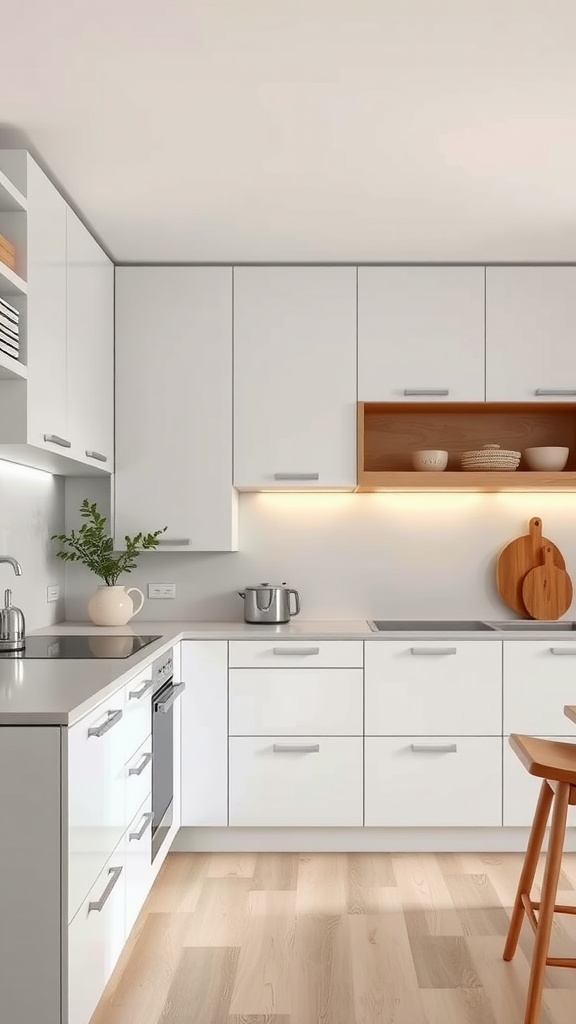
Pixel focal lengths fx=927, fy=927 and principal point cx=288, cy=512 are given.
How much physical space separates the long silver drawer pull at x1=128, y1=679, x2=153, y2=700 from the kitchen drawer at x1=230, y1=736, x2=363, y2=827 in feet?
2.94

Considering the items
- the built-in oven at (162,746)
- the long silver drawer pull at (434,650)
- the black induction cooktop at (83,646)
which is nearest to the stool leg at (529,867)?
the long silver drawer pull at (434,650)

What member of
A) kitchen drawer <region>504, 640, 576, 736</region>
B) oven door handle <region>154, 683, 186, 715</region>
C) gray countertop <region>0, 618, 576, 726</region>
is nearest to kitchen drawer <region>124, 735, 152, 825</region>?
oven door handle <region>154, 683, 186, 715</region>

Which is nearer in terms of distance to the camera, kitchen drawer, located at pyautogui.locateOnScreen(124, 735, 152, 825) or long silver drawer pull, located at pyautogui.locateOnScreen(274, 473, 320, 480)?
kitchen drawer, located at pyautogui.locateOnScreen(124, 735, 152, 825)

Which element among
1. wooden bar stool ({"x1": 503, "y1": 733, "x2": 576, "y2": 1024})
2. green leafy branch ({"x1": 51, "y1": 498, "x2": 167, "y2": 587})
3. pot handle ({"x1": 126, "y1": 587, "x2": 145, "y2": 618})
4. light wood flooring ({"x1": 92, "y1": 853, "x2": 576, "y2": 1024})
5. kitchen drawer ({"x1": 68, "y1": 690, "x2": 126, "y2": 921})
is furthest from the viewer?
pot handle ({"x1": 126, "y1": 587, "x2": 145, "y2": 618})

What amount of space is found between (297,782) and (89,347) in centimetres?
186

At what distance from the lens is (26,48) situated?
2.25 metres

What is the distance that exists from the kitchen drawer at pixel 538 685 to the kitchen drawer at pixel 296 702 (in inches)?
23.3

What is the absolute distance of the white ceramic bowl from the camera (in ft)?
13.3

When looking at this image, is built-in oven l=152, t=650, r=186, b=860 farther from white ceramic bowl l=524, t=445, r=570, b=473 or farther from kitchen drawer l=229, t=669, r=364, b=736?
white ceramic bowl l=524, t=445, r=570, b=473

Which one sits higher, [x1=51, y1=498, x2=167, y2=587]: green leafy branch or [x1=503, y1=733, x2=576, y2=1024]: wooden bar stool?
[x1=51, y1=498, x2=167, y2=587]: green leafy branch

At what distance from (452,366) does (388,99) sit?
1.57 meters

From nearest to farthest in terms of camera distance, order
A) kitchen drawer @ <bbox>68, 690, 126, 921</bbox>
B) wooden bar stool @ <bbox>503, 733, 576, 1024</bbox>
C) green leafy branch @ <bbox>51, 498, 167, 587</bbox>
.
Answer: kitchen drawer @ <bbox>68, 690, 126, 921</bbox>
wooden bar stool @ <bbox>503, 733, 576, 1024</bbox>
green leafy branch @ <bbox>51, 498, 167, 587</bbox>

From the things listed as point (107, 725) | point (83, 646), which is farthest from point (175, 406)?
point (107, 725)

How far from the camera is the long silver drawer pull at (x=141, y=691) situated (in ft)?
8.43
